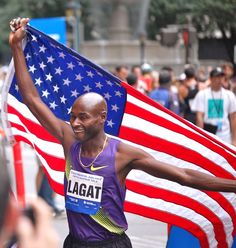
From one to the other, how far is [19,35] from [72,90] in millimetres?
708

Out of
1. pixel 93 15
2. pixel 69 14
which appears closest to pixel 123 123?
pixel 69 14

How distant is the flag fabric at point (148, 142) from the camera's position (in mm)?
5320

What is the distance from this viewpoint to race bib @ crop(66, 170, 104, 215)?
13.7 ft

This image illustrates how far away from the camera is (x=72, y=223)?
4.26 metres

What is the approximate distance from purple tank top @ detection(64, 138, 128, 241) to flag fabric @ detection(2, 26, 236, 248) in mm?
1155

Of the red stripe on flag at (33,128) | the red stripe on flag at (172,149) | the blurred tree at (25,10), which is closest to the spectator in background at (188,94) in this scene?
the red stripe on flag at (33,128)

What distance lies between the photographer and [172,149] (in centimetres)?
538

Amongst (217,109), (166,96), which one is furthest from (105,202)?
(166,96)

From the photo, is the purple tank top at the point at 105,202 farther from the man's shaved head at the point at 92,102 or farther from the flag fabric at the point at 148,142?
the flag fabric at the point at 148,142

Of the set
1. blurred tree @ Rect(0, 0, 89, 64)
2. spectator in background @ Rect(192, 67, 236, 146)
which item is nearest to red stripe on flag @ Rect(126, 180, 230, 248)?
spectator in background @ Rect(192, 67, 236, 146)

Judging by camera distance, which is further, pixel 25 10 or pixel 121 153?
pixel 25 10

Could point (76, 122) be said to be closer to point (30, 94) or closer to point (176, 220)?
point (30, 94)

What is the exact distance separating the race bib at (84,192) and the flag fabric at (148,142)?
1.21 m

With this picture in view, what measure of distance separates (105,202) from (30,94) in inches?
37.3
